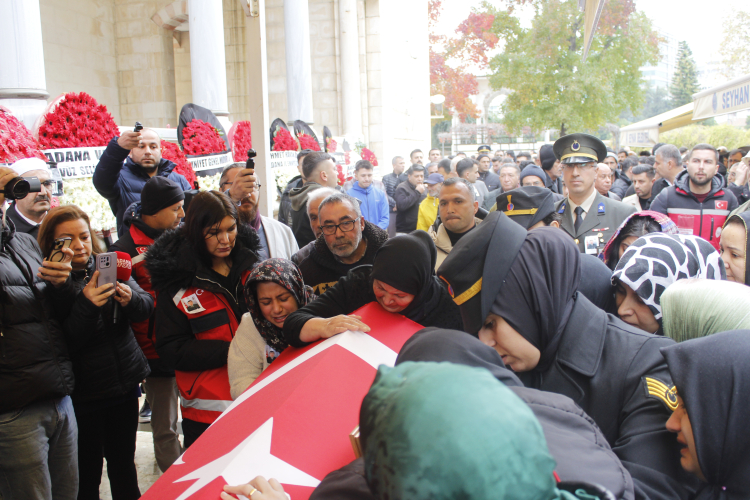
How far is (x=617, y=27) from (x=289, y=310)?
871 inches

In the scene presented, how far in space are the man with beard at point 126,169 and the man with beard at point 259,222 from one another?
0.57 meters

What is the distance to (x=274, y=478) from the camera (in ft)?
4.27

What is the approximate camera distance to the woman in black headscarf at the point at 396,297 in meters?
2.15

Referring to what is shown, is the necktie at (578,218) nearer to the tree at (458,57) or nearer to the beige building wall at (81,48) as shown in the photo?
the beige building wall at (81,48)

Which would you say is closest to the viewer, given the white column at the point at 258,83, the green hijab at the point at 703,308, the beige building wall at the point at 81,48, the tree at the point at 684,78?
the green hijab at the point at 703,308

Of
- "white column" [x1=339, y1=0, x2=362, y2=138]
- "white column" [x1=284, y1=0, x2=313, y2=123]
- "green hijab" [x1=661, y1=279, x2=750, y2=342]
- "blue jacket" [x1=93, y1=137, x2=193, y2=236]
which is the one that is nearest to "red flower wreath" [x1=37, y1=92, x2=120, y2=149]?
"blue jacket" [x1=93, y1=137, x2=193, y2=236]

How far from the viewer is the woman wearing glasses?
8.87 ft

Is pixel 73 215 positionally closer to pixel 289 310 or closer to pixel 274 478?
pixel 289 310

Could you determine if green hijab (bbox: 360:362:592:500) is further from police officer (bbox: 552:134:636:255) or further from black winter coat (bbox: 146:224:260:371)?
police officer (bbox: 552:134:636:255)

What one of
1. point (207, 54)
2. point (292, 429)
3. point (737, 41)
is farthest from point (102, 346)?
point (737, 41)

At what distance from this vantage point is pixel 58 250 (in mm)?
2617

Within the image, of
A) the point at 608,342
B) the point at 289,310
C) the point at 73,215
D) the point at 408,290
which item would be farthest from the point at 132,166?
the point at 608,342

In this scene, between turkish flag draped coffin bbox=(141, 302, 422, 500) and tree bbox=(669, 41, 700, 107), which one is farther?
tree bbox=(669, 41, 700, 107)

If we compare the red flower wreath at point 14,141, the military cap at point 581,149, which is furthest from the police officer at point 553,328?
the red flower wreath at point 14,141
